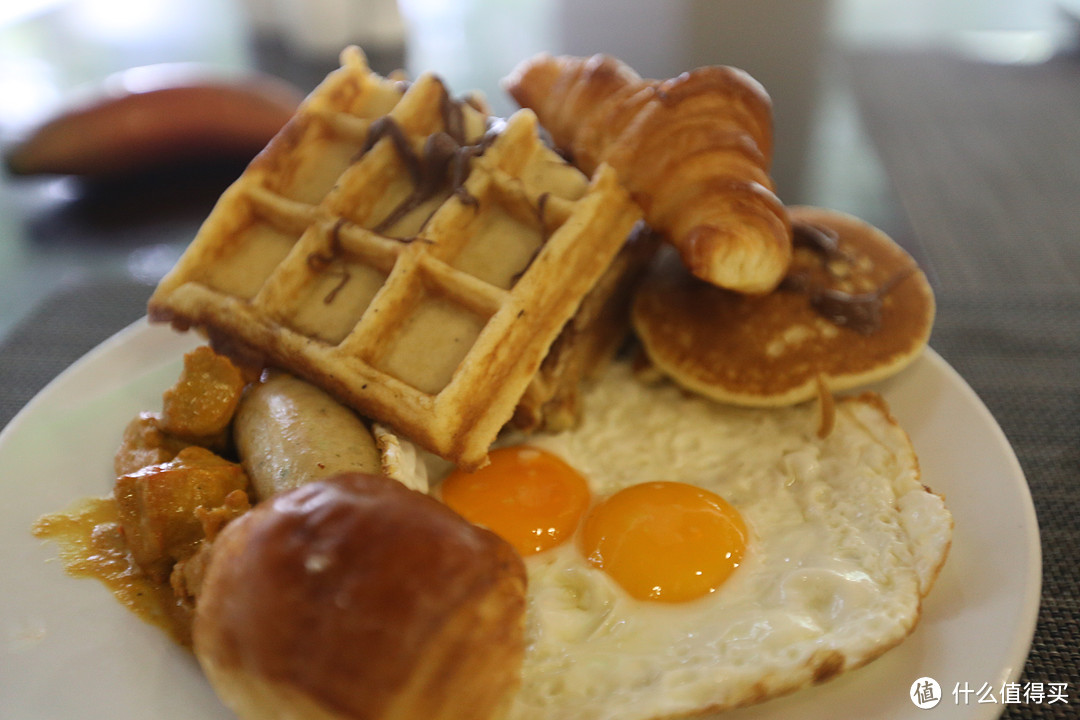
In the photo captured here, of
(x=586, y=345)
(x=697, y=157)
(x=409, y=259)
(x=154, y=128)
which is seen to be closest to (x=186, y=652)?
(x=409, y=259)

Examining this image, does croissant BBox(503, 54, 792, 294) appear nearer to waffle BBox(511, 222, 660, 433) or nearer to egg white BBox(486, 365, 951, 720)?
waffle BBox(511, 222, 660, 433)

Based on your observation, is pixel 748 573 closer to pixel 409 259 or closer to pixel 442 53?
pixel 409 259

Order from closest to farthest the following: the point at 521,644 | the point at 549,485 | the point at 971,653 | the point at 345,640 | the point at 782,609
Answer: the point at 345,640, the point at 521,644, the point at 971,653, the point at 782,609, the point at 549,485

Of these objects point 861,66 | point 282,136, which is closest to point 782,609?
point 282,136

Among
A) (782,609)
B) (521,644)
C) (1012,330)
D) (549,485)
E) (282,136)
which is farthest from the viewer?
(1012,330)

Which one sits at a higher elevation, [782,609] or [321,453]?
[321,453]

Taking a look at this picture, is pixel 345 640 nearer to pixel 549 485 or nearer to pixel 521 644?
pixel 521 644
